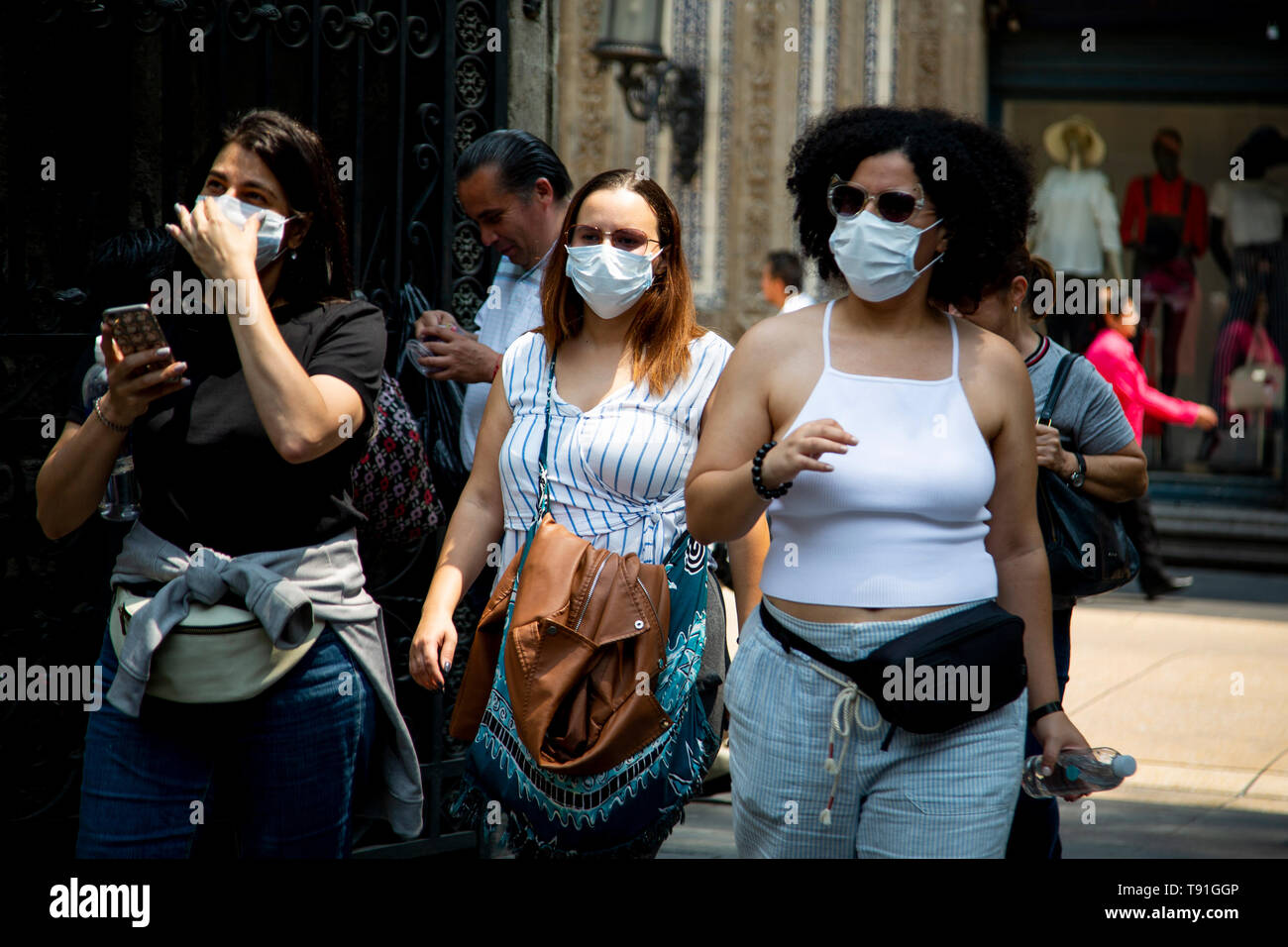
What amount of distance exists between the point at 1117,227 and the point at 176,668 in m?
11.3

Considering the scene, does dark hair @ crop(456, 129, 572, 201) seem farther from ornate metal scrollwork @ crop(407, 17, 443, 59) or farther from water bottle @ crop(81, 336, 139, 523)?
water bottle @ crop(81, 336, 139, 523)

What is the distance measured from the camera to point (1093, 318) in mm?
12117

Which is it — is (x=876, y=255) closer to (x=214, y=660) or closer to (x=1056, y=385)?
(x=1056, y=385)

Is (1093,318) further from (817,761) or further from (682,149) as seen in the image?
(817,761)

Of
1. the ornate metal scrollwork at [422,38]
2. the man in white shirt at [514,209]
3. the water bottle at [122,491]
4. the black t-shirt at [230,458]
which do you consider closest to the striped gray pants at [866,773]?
the black t-shirt at [230,458]

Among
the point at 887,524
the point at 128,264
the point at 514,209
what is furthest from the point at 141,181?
the point at 887,524

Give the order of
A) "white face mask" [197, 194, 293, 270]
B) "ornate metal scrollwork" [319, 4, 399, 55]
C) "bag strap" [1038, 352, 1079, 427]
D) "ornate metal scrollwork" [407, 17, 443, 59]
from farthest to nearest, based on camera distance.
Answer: "ornate metal scrollwork" [407, 17, 443, 59] < "ornate metal scrollwork" [319, 4, 399, 55] < "bag strap" [1038, 352, 1079, 427] < "white face mask" [197, 194, 293, 270]

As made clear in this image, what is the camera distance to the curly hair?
2.95 m

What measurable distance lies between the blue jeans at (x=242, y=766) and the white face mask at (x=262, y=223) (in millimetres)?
723

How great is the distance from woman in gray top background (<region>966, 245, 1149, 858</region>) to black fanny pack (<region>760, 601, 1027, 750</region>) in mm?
1107

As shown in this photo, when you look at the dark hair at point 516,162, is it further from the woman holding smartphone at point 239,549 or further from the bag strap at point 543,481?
the woman holding smartphone at point 239,549

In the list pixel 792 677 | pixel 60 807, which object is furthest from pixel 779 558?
pixel 60 807

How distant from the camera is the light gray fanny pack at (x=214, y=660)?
2.82 meters

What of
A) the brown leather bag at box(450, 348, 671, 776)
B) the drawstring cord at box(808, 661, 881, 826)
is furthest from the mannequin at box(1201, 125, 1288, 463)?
the drawstring cord at box(808, 661, 881, 826)
